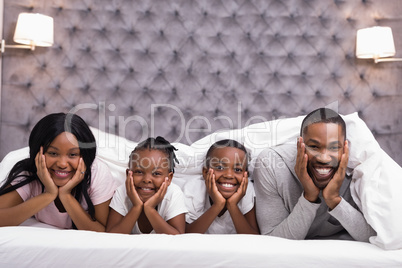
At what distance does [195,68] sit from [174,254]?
156 centimetres

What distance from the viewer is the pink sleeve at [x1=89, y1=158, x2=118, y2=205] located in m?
1.43

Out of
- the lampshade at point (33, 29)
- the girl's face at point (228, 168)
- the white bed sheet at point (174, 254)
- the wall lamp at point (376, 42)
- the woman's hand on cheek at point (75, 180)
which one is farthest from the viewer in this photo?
the wall lamp at point (376, 42)

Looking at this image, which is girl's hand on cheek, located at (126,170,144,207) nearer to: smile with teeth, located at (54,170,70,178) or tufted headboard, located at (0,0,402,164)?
smile with teeth, located at (54,170,70,178)

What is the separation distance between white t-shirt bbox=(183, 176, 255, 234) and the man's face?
30cm

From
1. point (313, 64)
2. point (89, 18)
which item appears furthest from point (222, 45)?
point (89, 18)

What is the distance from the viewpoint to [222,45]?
8.00 feet

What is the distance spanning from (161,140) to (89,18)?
126 centimetres

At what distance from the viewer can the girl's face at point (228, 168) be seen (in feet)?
4.84

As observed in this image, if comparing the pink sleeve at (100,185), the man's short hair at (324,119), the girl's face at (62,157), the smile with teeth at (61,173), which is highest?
the man's short hair at (324,119)

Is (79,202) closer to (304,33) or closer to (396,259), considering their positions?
(396,259)

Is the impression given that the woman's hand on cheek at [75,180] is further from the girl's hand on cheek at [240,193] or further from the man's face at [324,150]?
the man's face at [324,150]

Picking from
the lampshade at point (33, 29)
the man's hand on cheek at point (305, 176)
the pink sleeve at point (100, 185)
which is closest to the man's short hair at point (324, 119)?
the man's hand on cheek at point (305, 176)

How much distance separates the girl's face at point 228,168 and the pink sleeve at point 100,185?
44cm

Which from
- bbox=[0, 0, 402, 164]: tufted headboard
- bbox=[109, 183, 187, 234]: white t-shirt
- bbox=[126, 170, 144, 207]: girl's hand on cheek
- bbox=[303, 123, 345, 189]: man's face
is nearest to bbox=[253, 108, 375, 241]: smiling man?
bbox=[303, 123, 345, 189]: man's face
